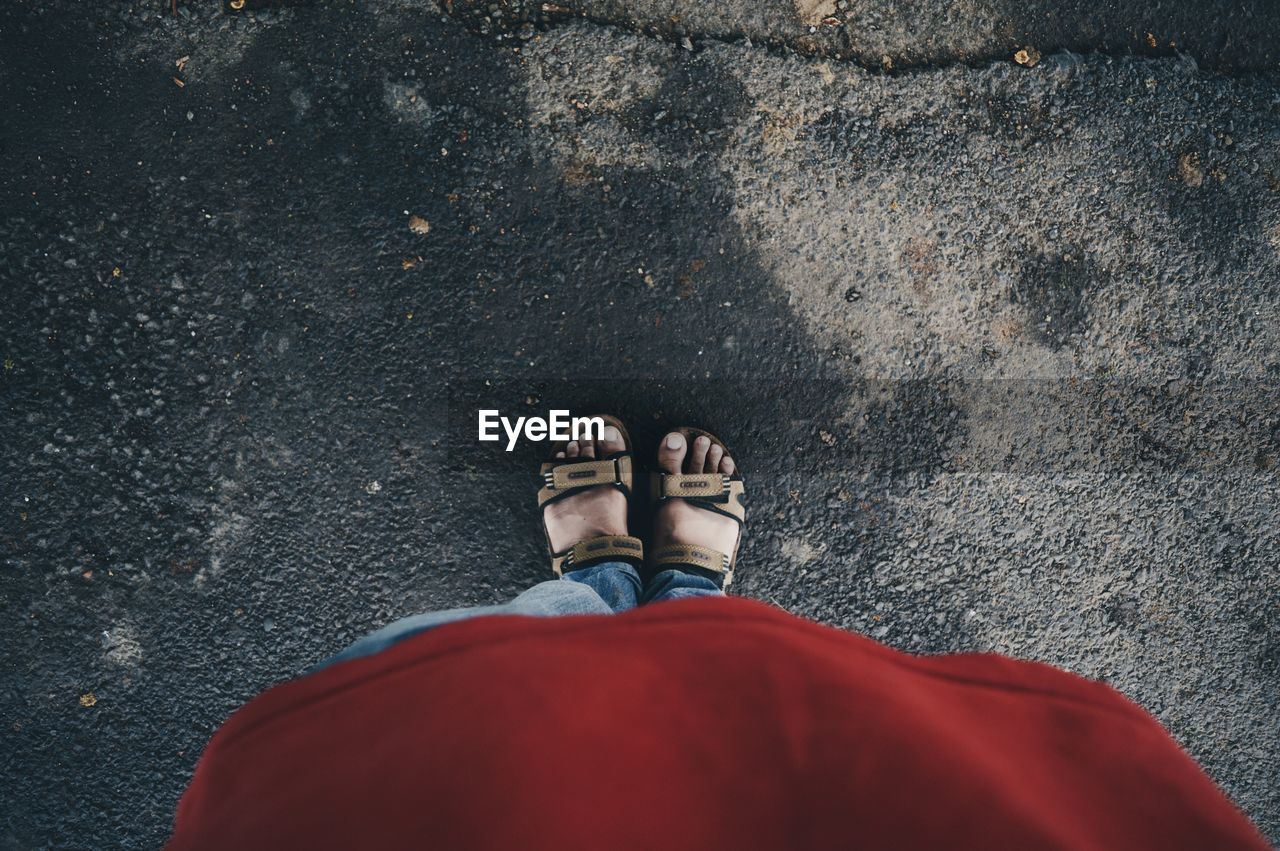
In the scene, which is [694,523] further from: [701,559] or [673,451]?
[673,451]

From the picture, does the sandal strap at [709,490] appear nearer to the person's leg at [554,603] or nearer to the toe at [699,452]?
the toe at [699,452]

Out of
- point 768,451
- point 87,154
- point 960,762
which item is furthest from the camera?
point 768,451

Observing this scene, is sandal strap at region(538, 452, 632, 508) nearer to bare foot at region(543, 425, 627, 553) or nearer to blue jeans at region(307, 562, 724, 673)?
bare foot at region(543, 425, 627, 553)

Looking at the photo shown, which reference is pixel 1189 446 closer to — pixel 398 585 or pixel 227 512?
pixel 398 585

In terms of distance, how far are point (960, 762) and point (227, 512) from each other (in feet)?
6.51

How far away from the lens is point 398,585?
210cm

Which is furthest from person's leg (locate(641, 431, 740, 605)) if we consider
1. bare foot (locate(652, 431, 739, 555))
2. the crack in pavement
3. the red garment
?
the crack in pavement

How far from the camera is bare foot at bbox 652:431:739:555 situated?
212cm

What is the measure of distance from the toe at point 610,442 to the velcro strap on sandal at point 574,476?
0.03m

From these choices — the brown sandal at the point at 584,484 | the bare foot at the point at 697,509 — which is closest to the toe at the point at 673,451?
the bare foot at the point at 697,509

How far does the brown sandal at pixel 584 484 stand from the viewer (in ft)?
6.89

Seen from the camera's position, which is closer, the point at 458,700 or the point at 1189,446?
the point at 458,700

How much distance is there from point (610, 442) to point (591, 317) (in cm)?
38

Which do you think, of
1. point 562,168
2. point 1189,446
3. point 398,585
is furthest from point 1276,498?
point 398,585
